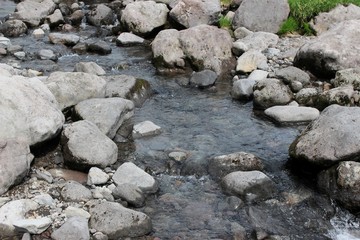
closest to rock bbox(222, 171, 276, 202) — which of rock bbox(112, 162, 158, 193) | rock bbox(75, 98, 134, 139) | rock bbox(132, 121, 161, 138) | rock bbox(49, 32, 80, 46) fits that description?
rock bbox(112, 162, 158, 193)

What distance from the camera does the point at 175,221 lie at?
291 inches

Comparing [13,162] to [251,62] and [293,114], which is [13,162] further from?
[251,62]

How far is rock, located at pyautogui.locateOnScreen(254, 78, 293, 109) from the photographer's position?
38.2ft

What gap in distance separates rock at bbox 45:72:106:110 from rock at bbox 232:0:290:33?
735cm

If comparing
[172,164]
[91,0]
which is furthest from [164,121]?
[91,0]

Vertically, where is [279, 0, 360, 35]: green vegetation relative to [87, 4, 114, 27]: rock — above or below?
above

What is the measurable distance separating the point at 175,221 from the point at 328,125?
3.17 meters

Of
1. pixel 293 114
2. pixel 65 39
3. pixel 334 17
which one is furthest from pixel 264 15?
pixel 293 114

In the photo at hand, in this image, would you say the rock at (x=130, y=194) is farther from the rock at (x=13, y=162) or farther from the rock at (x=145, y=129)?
the rock at (x=145, y=129)

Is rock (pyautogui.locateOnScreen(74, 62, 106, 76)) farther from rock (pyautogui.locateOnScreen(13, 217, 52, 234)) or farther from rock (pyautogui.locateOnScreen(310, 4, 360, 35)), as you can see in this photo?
rock (pyautogui.locateOnScreen(310, 4, 360, 35))

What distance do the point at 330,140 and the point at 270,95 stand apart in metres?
3.64

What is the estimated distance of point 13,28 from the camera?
17.1 metres

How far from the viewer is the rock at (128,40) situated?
53.9 feet

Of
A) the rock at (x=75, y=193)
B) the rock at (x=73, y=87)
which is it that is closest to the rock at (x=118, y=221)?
the rock at (x=75, y=193)
